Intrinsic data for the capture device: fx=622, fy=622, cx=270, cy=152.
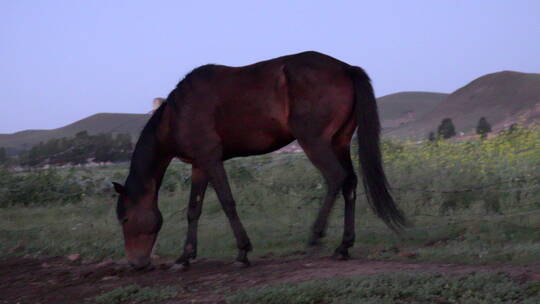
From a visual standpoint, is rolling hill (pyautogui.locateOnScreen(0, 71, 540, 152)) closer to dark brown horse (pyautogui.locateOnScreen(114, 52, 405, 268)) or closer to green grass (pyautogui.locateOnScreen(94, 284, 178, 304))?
dark brown horse (pyautogui.locateOnScreen(114, 52, 405, 268))

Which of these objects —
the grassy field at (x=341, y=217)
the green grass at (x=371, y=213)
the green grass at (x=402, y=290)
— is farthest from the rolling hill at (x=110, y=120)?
the green grass at (x=402, y=290)

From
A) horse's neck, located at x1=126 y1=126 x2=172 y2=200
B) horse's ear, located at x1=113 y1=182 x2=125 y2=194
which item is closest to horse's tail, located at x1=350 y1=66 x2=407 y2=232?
horse's neck, located at x1=126 y1=126 x2=172 y2=200

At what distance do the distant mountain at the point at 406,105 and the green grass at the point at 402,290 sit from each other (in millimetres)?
38671

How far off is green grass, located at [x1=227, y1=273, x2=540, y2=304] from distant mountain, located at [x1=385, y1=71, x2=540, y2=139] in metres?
22.5

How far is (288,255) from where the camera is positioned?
6.70 metres

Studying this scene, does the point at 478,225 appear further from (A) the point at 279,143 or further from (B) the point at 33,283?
(B) the point at 33,283

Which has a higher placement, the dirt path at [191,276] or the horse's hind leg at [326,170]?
the horse's hind leg at [326,170]

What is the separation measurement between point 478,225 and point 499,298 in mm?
3346

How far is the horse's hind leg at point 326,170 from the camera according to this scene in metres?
5.81

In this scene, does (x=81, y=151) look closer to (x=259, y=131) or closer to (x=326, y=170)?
(x=259, y=131)

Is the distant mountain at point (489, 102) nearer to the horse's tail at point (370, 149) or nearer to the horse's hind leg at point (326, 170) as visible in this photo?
the horse's tail at point (370, 149)

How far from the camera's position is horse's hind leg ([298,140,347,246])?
5.81m

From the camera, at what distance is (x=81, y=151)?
15.6 meters

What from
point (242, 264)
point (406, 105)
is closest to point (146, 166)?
point (242, 264)
